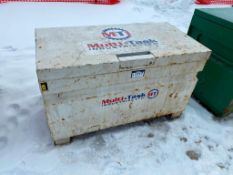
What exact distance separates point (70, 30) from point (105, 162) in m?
1.13

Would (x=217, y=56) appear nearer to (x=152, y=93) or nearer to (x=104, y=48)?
(x=152, y=93)

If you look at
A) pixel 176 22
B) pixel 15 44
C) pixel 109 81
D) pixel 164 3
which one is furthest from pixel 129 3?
pixel 109 81

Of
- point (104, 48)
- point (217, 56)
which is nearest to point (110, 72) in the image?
point (104, 48)

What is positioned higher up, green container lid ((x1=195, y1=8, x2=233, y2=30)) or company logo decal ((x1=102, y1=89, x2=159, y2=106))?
green container lid ((x1=195, y1=8, x2=233, y2=30))

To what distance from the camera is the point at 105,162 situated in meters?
1.76

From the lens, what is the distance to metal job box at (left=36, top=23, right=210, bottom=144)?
4.56ft

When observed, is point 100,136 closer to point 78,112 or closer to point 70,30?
point 78,112

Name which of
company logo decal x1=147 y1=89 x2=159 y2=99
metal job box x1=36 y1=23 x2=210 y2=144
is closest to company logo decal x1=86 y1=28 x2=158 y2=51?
metal job box x1=36 y1=23 x2=210 y2=144

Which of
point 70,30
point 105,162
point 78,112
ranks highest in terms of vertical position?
point 70,30

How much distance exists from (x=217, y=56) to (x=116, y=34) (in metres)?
1.07

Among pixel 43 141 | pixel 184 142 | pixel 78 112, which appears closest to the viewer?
pixel 78 112

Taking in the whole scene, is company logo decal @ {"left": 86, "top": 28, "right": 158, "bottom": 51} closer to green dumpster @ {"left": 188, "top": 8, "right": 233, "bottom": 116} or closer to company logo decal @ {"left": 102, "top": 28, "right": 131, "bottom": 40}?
company logo decal @ {"left": 102, "top": 28, "right": 131, "bottom": 40}

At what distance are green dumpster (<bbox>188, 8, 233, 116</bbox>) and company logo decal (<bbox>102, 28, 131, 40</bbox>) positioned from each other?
2.88ft

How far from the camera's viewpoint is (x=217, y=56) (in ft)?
6.91
